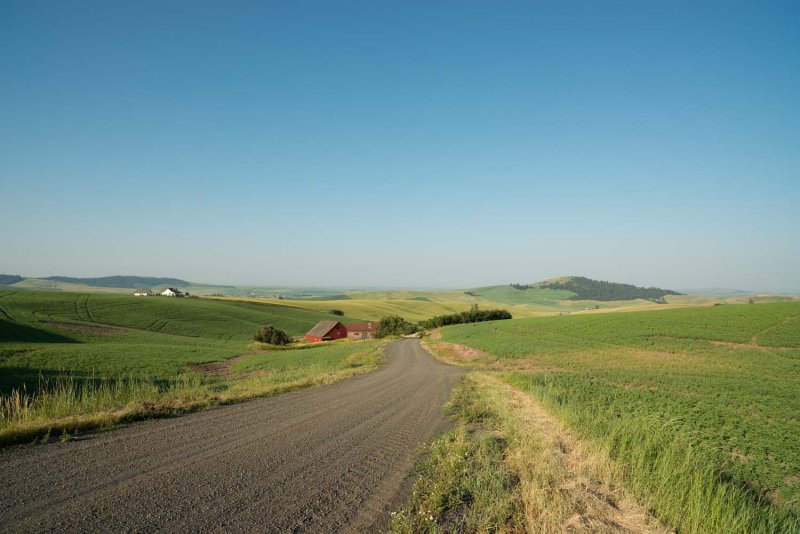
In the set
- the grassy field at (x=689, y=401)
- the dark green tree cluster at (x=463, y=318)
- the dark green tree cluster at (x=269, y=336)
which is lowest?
the dark green tree cluster at (x=269, y=336)

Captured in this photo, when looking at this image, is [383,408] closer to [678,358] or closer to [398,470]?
[398,470]

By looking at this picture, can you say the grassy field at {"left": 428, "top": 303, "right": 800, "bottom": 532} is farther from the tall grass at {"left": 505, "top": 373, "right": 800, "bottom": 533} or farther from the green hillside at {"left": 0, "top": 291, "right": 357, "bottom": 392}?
the green hillside at {"left": 0, "top": 291, "right": 357, "bottom": 392}

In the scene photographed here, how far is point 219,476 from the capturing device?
7.31 m

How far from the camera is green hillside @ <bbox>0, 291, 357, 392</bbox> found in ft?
108

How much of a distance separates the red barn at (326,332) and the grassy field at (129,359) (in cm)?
543

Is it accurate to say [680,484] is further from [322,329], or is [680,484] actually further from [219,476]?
[322,329]

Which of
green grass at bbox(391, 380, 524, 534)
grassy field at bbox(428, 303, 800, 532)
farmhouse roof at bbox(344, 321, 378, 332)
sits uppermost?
green grass at bbox(391, 380, 524, 534)

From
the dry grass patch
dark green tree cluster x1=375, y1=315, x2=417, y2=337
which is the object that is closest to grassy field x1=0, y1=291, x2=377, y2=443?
the dry grass patch

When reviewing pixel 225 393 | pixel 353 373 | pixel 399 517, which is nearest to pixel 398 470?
pixel 399 517

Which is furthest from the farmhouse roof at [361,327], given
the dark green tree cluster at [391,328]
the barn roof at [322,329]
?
the barn roof at [322,329]

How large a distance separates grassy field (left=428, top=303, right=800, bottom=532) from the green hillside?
2660 centimetres

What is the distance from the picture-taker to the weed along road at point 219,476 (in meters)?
5.75

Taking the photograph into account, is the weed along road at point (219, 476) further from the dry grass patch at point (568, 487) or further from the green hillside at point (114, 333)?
the green hillside at point (114, 333)

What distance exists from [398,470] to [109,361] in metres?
38.8
